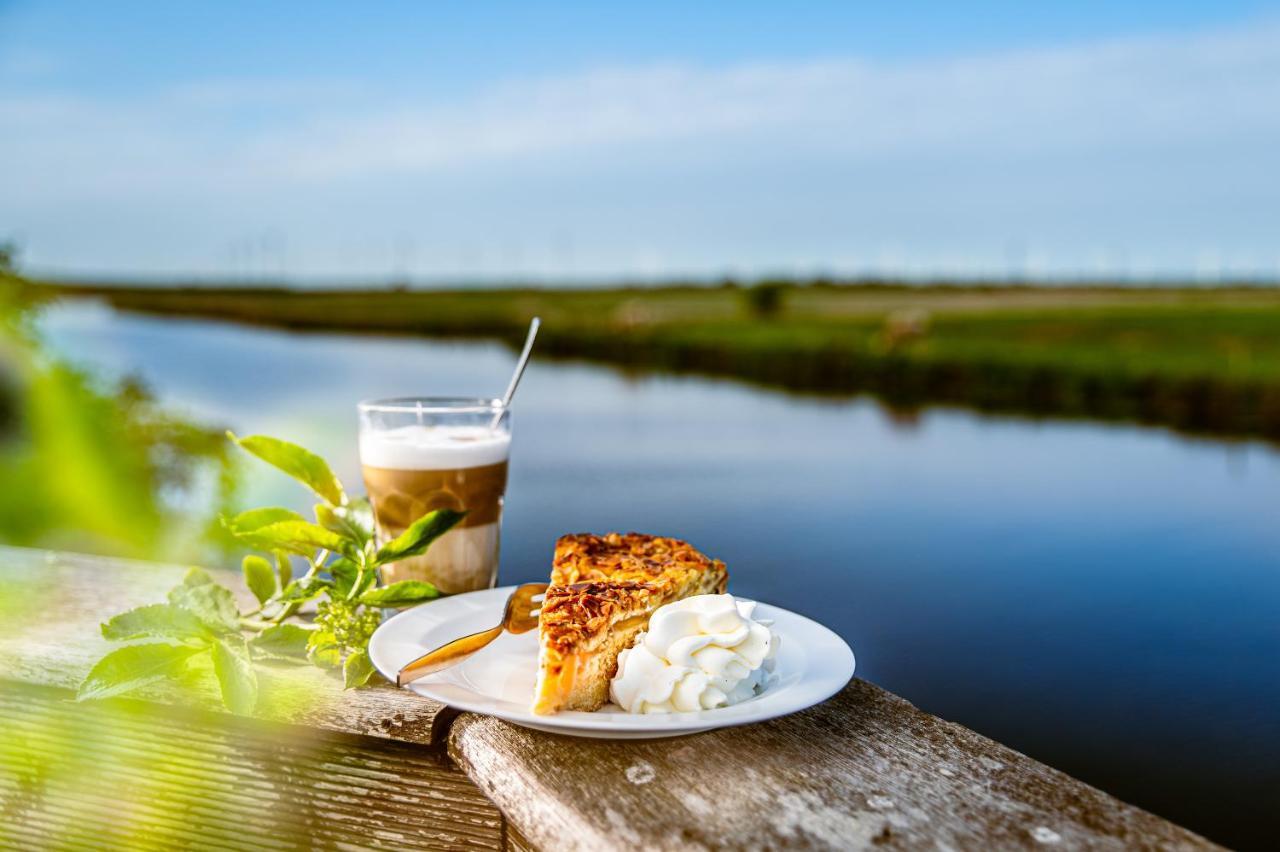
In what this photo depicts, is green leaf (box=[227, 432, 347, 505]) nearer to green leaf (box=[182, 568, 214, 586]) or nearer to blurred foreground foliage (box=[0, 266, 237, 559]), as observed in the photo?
green leaf (box=[182, 568, 214, 586])

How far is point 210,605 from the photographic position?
2320 mm

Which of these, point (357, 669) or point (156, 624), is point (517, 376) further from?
point (156, 624)

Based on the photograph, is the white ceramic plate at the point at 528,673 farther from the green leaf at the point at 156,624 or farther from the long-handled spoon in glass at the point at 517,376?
the long-handled spoon in glass at the point at 517,376

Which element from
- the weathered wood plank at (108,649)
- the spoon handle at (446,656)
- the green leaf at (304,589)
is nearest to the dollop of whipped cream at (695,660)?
the spoon handle at (446,656)

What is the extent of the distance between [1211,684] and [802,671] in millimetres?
6101

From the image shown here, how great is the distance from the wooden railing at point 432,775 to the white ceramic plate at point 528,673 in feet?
0.24

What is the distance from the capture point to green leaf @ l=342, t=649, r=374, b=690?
2.14 meters

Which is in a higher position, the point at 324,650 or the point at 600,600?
the point at 600,600

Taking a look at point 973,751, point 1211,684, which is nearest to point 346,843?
point 973,751

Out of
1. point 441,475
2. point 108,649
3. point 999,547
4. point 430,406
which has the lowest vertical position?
point 999,547

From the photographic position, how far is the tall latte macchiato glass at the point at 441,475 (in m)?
2.75

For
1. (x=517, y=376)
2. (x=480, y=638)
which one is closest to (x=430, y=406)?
(x=517, y=376)

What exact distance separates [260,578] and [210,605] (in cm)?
16

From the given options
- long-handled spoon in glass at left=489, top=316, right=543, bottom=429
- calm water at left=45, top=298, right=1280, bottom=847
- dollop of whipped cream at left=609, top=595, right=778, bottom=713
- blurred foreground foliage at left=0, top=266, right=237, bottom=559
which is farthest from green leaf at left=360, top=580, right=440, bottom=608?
blurred foreground foliage at left=0, top=266, right=237, bottom=559
